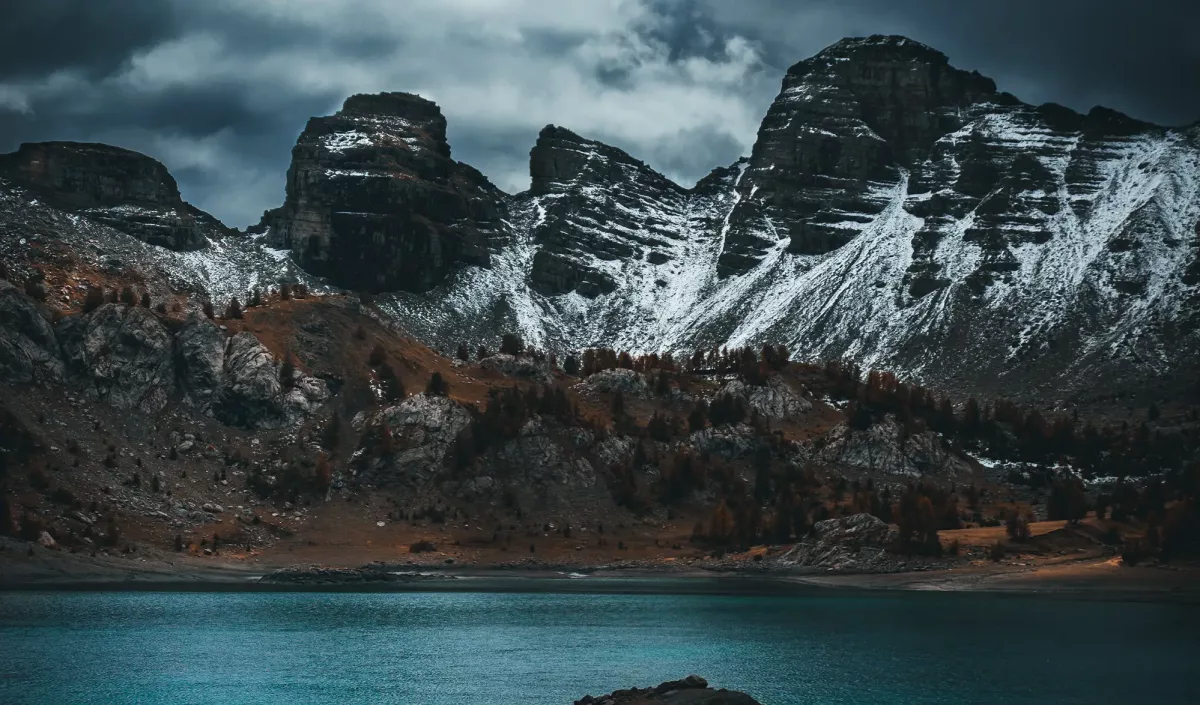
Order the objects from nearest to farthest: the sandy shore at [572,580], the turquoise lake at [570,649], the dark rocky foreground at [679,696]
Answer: the dark rocky foreground at [679,696], the turquoise lake at [570,649], the sandy shore at [572,580]

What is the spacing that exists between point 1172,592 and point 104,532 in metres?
137

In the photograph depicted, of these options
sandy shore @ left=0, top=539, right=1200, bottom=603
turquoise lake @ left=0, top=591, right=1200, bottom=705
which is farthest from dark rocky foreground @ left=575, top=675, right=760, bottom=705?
sandy shore @ left=0, top=539, right=1200, bottom=603

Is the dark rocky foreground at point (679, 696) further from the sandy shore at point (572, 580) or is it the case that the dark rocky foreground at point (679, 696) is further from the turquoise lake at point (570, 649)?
the sandy shore at point (572, 580)

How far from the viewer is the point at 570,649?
11706 cm

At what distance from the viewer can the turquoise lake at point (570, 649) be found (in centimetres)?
9469

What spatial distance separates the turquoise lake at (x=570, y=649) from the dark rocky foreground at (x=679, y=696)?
16215mm

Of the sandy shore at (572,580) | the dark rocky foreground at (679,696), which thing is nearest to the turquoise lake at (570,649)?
the sandy shore at (572,580)

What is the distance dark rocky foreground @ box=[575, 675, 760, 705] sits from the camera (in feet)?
232

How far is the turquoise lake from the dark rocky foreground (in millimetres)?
16215

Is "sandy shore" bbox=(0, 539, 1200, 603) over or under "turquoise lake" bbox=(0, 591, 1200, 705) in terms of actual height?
over

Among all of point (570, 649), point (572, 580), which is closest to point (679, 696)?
point (570, 649)

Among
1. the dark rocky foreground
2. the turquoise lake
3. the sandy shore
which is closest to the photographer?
the dark rocky foreground

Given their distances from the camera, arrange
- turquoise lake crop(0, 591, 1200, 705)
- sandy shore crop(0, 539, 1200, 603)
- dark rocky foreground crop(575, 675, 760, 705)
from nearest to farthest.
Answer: dark rocky foreground crop(575, 675, 760, 705), turquoise lake crop(0, 591, 1200, 705), sandy shore crop(0, 539, 1200, 603)

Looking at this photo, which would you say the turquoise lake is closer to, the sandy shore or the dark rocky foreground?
the sandy shore
